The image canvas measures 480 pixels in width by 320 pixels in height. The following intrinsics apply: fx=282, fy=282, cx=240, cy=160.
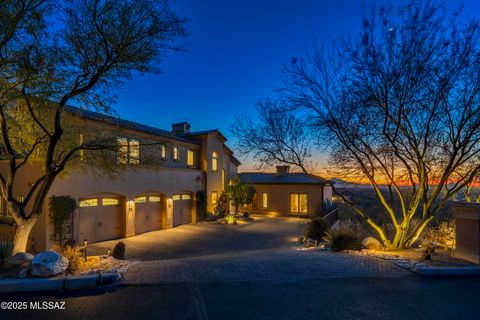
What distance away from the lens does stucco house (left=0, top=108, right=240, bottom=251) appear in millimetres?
10602

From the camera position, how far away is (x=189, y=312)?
4465 mm

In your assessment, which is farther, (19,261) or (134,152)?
(134,152)

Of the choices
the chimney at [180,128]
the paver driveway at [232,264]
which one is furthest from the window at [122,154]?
the chimney at [180,128]

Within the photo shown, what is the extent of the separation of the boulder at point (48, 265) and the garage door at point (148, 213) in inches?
417

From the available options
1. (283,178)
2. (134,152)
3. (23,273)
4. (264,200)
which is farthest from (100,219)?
(283,178)

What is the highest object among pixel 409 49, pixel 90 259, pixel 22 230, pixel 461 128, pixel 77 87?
pixel 409 49

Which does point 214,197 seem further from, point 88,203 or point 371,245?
point 371,245

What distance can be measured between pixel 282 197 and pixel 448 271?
2012cm

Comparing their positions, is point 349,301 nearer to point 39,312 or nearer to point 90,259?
point 39,312

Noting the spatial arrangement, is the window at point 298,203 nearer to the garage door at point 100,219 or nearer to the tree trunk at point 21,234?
the garage door at point 100,219

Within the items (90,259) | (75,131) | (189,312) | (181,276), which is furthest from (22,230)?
(189,312)

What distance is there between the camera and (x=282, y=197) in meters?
26.7

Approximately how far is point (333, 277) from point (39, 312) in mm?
5578

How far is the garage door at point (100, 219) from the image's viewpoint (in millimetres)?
13453
